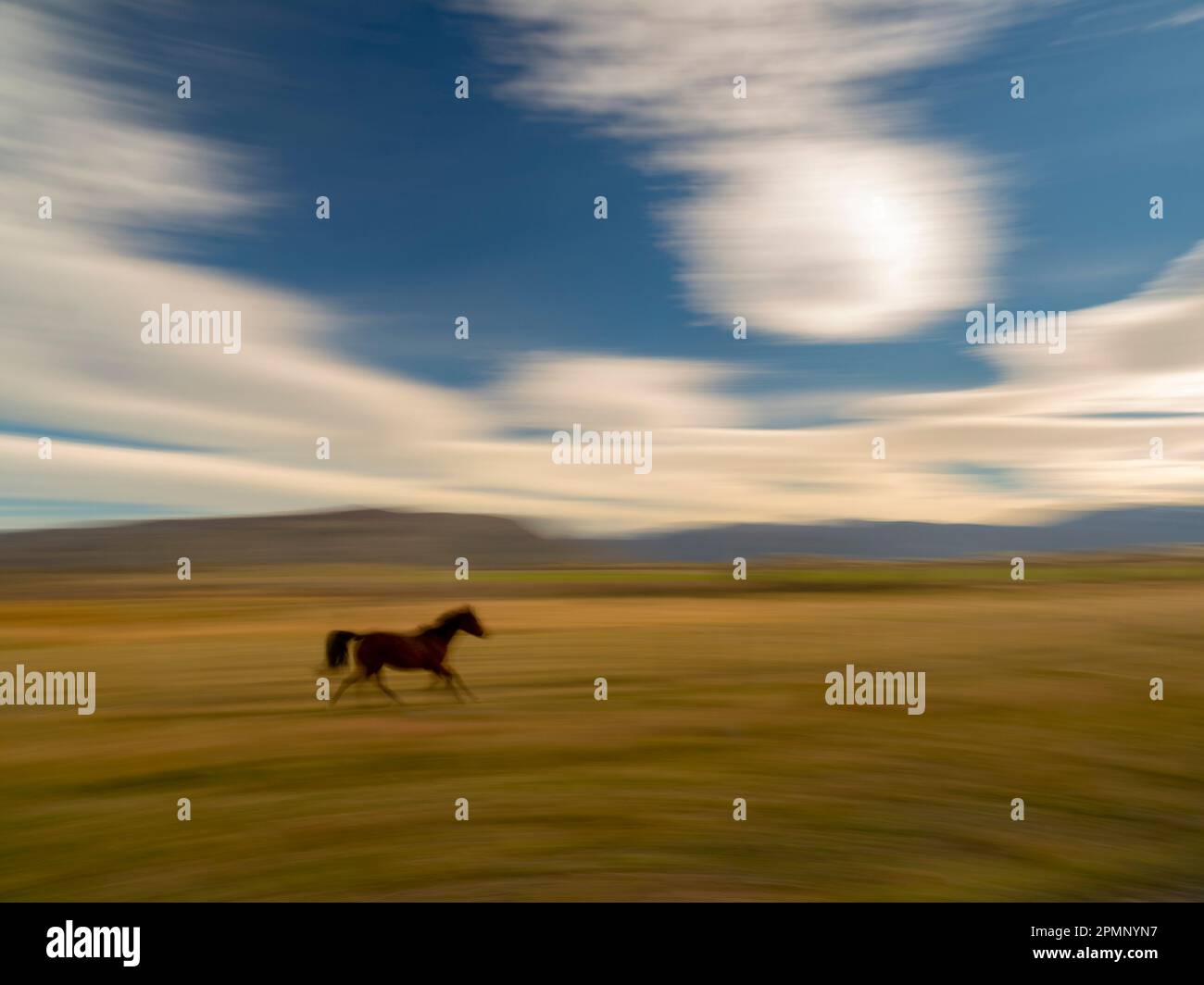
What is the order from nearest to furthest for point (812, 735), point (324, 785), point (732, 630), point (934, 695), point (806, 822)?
point (806, 822), point (324, 785), point (812, 735), point (934, 695), point (732, 630)

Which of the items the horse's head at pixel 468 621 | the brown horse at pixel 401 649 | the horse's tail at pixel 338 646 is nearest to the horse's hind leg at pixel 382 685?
the brown horse at pixel 401 649

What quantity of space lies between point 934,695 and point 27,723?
33.1 feet

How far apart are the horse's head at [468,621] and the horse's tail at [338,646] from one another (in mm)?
995

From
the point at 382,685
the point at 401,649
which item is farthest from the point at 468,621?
the point at 382,685

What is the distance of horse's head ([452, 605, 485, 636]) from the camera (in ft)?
25.9

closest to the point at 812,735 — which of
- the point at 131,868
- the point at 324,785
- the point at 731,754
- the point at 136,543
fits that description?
the point at 731,754

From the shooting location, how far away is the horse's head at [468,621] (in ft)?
25.9

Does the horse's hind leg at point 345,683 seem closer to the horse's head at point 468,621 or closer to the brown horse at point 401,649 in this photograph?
the brown horse at point 401,649

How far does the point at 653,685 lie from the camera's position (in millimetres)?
10148

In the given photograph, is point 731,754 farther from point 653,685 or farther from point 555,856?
point 653,685

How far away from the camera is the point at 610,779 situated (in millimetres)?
6016

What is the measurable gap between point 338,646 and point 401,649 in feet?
2.20

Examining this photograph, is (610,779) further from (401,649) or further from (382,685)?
(382,685)

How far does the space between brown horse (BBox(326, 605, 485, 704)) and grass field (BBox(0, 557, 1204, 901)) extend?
1.52 ft
